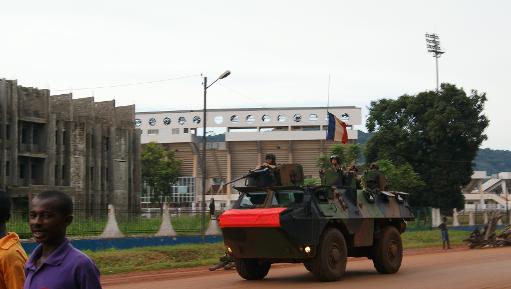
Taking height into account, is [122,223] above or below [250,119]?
below

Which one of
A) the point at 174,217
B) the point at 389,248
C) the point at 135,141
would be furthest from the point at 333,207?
A: the point at 135,141

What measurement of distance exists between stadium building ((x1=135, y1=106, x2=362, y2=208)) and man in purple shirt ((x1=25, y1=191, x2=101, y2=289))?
290ft

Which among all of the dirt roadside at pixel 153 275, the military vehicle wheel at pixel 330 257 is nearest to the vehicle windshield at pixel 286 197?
the military vehicle wheel at pixel 330 257

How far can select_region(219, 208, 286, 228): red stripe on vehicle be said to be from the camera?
14609 millimetres

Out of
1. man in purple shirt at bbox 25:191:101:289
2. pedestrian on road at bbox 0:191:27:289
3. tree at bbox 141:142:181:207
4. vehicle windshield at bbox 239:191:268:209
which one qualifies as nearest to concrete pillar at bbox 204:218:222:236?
vehicle windshield at bbox 239:191:268:209

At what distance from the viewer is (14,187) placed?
49.3m

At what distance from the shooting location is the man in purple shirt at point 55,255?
3969 millimetres

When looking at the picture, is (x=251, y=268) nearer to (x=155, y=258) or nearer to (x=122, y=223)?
(x=155, y=258)

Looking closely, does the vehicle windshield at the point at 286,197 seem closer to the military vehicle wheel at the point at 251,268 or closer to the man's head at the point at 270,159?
the man's head at the point at 270,159

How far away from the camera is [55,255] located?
4027mm

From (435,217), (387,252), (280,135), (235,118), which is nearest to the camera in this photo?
(387,252)

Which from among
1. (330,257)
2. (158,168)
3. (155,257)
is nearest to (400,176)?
(155,257)

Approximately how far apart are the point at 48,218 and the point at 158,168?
234 ft

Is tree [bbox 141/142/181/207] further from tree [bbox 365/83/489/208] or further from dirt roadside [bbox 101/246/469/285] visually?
dirt roadside [bbox 101/246/469/285]
